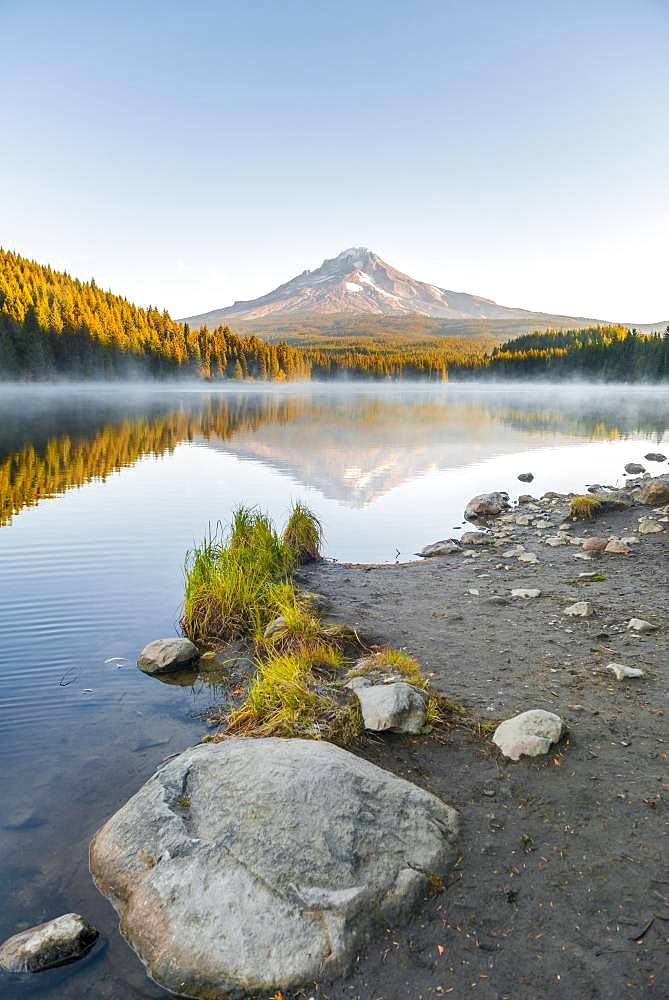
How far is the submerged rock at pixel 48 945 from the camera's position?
13.6 feet

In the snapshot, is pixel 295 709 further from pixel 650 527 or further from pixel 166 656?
pixel 650 527

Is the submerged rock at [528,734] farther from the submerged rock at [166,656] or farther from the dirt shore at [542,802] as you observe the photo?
the submerged rock at [166,656]

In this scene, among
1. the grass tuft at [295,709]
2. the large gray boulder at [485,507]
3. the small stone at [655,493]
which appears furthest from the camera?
the large gray boulder at [485,507]

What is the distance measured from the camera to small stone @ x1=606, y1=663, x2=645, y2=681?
7219mm

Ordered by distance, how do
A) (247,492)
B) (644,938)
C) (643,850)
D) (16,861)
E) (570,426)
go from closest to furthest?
(644,938), (643,850), (16,861), (247,492), (570,426)

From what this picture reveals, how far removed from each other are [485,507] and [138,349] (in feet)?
427

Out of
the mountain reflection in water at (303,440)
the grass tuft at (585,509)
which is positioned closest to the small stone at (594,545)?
the grass tuft at (585,509)

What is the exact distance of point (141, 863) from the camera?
15.2 feet

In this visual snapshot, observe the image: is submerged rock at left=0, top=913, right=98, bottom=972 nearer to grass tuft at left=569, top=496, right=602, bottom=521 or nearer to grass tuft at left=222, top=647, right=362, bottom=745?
grass tuft at left=222, top=647, right=362, bottom=745

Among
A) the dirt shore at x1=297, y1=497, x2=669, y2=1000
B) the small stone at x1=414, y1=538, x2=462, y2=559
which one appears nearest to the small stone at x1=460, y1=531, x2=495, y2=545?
the small stone at x1=414, y1=538, x2=462, y2=559

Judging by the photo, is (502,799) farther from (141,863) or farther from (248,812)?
(141,863)

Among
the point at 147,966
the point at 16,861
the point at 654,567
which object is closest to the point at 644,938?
the point at 147,966

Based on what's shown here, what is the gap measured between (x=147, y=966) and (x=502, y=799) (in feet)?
9.88

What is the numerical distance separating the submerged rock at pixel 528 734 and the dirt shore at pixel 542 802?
11cm
